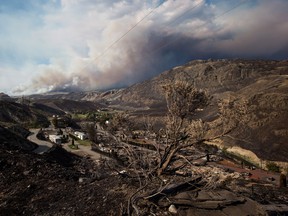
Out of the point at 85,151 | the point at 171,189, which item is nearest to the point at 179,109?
the point at 171,189

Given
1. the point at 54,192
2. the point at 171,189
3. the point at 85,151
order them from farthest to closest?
1. the point at 85,151
2. the point at 54,192
3. the point at 171,189

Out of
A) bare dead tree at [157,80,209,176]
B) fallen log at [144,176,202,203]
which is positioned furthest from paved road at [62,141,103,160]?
fallen log at [144,176,202,203]

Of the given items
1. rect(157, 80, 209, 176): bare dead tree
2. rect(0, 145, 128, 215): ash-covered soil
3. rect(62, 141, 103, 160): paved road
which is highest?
rect(157, 80, 209, 176): bare dead tree

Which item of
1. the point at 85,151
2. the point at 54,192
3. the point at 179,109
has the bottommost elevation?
the point at 85,151

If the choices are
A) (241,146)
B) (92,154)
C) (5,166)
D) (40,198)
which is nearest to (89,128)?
(92,154)

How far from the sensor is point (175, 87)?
11.6 m

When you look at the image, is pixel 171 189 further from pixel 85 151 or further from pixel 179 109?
pixel 85 151

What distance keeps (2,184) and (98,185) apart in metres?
3.84

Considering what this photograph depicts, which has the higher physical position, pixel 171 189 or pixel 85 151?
pixel 171 189

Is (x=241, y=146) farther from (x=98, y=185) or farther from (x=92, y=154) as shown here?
(x=98, y=185)

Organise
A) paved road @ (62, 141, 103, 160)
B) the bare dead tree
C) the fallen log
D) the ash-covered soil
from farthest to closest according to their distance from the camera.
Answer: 1. paved road @ (62, 141, 103, 160)
2. the bare dead tree
3. the ash-covered soil
4. the fallen log

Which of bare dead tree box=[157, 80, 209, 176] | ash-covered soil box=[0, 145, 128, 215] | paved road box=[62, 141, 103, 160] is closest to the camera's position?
ash-covered soil box=[0, 145, 128, 215]

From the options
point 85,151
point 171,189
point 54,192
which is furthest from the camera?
point 85,151

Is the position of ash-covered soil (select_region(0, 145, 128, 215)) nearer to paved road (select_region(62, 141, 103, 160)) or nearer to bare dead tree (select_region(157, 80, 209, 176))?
bare dead tree (select_region(157, 80, 209, 176))
